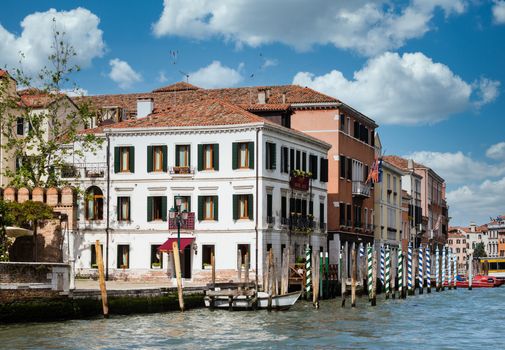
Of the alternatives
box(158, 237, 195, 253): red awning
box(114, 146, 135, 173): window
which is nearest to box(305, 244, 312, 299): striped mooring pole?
box(158, 237, 195, 253): red awning

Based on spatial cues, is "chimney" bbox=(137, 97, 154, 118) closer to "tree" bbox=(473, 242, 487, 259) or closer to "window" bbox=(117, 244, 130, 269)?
"window" bbox=(117, 244, 130, 269)

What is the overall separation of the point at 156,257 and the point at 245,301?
8704mm

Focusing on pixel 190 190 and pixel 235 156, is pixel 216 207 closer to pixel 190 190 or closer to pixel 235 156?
pixel 190 190

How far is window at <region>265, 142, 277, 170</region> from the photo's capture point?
142ft

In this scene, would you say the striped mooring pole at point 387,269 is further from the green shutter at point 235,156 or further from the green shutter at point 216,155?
the green shutter at point 216,155

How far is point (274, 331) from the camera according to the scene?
29.1 meters

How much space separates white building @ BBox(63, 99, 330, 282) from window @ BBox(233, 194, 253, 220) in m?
0.04

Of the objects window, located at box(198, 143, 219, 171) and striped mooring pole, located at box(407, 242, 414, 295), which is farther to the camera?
striped mooring pole, located at box(407, 242, 414, 295)

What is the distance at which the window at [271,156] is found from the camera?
43188mm

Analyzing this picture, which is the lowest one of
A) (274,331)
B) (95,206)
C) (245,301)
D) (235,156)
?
(274,331)

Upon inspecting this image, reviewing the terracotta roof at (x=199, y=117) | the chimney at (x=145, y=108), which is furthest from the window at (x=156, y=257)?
the chimney at (x=145, y=108)

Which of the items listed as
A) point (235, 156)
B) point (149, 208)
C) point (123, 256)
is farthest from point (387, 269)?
point (123, 256)

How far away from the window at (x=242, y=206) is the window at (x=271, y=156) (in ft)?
5.25

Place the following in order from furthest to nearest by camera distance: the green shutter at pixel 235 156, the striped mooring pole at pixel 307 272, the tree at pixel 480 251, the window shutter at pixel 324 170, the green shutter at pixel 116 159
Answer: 1. the tree at pixel 480 251
2. the window shutter at pixel 324 170
3. the green shutter at pixel 116 159
4. the green shutter at pixel 235 156
5. the striped mooring pole at pixel 307 272
